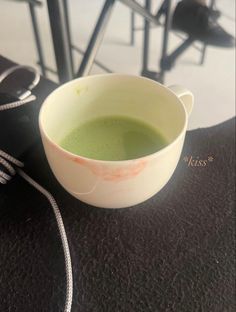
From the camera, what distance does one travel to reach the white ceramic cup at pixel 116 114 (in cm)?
26

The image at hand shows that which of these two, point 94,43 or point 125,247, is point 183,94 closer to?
point 125,247

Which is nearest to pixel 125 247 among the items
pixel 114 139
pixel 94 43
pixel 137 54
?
pixel 114 139

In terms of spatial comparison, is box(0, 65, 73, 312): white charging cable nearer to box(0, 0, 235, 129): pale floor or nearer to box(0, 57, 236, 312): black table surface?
box(0, 57, 236, 312): black table surface

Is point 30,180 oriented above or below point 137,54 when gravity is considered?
above

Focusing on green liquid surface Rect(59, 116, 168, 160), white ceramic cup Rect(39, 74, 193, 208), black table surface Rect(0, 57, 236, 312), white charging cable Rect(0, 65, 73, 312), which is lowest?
black table surface Rect(0, 57, 236, 312)

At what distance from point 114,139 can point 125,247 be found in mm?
101

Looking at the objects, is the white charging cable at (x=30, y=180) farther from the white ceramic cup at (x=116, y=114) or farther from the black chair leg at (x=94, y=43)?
the black chair leg at (x=94, y=43)

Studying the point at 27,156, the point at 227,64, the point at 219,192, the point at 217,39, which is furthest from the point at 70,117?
the point at 227,64

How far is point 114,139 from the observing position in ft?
1.12

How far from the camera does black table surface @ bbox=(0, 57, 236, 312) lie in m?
0.28

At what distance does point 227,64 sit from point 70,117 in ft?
3.82

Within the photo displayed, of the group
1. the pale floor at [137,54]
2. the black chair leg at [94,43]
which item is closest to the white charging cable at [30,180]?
the black chair leg at [94,43]

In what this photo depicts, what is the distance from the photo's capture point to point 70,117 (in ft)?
1.18

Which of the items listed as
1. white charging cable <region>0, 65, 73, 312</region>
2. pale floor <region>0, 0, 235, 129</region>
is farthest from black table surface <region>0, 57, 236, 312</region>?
pale floor <region>0, 0, 235, 129</region>
